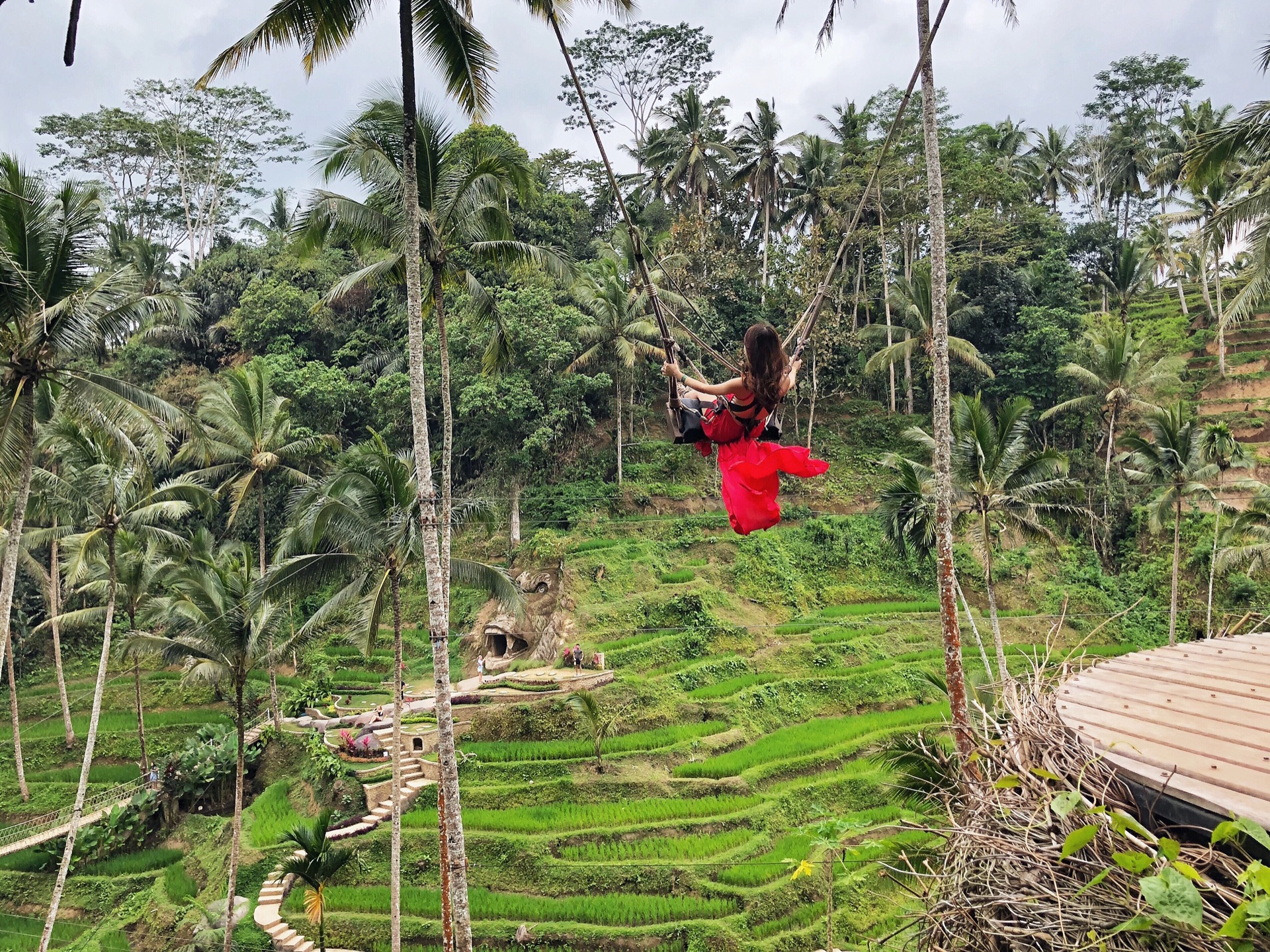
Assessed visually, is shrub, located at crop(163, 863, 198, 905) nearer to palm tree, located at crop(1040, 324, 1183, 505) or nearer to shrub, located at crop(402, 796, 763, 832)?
shrub, located at crop(402, 796, 763, 832)

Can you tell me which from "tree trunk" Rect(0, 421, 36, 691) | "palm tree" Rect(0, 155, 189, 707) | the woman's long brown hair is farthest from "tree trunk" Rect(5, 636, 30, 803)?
the woman's long brown hair

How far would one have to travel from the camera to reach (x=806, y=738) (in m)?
14.4

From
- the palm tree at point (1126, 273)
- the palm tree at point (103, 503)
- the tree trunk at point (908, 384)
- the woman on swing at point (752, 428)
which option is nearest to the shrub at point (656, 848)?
the palm tree at point (103, 503)

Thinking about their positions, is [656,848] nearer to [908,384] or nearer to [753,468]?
[753,468]

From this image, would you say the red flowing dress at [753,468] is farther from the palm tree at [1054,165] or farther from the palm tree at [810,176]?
the palm tree at [1054,165]

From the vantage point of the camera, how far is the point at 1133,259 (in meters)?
25.9

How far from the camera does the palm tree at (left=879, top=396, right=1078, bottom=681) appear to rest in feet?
39.3

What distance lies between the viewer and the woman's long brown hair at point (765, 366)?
12.1ft

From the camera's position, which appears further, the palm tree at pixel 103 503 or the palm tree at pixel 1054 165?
the palm tree at pixel 1054 165

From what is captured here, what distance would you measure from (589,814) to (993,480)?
313 inches

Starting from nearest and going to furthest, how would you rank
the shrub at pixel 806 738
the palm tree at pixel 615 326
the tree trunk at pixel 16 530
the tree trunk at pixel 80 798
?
the tree trunk at pixel 16 530 → the tree trunk at pixel 80 798 → the shrub at pixel 806 738 → the palm tree at pixel 615 326

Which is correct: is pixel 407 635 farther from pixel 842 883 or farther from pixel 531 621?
pixel 842 883

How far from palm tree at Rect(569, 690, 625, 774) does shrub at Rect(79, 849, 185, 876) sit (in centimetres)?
757

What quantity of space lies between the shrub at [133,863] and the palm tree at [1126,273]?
1143 inches
